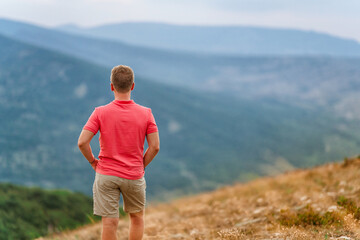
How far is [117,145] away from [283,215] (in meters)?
3.31

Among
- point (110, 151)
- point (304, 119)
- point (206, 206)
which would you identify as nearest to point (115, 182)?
point (110, 151)

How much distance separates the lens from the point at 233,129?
187 metres

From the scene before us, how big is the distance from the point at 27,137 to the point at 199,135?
277 feet

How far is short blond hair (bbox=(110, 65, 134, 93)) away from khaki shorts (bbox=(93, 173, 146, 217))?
0.88m

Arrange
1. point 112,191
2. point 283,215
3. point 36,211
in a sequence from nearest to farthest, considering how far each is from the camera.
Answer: point 112,191, point 283,215, point 36,211

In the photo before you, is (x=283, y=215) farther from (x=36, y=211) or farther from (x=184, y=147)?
(x=184, y=147)

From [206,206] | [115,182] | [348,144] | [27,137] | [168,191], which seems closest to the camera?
[115,182]

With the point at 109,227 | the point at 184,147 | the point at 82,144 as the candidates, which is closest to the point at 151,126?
the point at 82,144

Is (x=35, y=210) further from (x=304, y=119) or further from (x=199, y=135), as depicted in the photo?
(x=304, y=119)

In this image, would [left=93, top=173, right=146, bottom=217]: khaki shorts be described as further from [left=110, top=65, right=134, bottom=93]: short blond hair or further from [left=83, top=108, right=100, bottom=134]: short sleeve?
[left=110, top=65, right=134, bottom=93]: short blond hair

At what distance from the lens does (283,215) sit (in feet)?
17.9

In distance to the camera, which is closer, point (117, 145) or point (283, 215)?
point (117, 145)

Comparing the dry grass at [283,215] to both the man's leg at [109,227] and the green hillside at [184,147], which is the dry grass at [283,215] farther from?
the green hillside at [184,147]

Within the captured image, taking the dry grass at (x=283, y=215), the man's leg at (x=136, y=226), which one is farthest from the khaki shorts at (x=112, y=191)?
the dry grass at (x=283, y=215)
